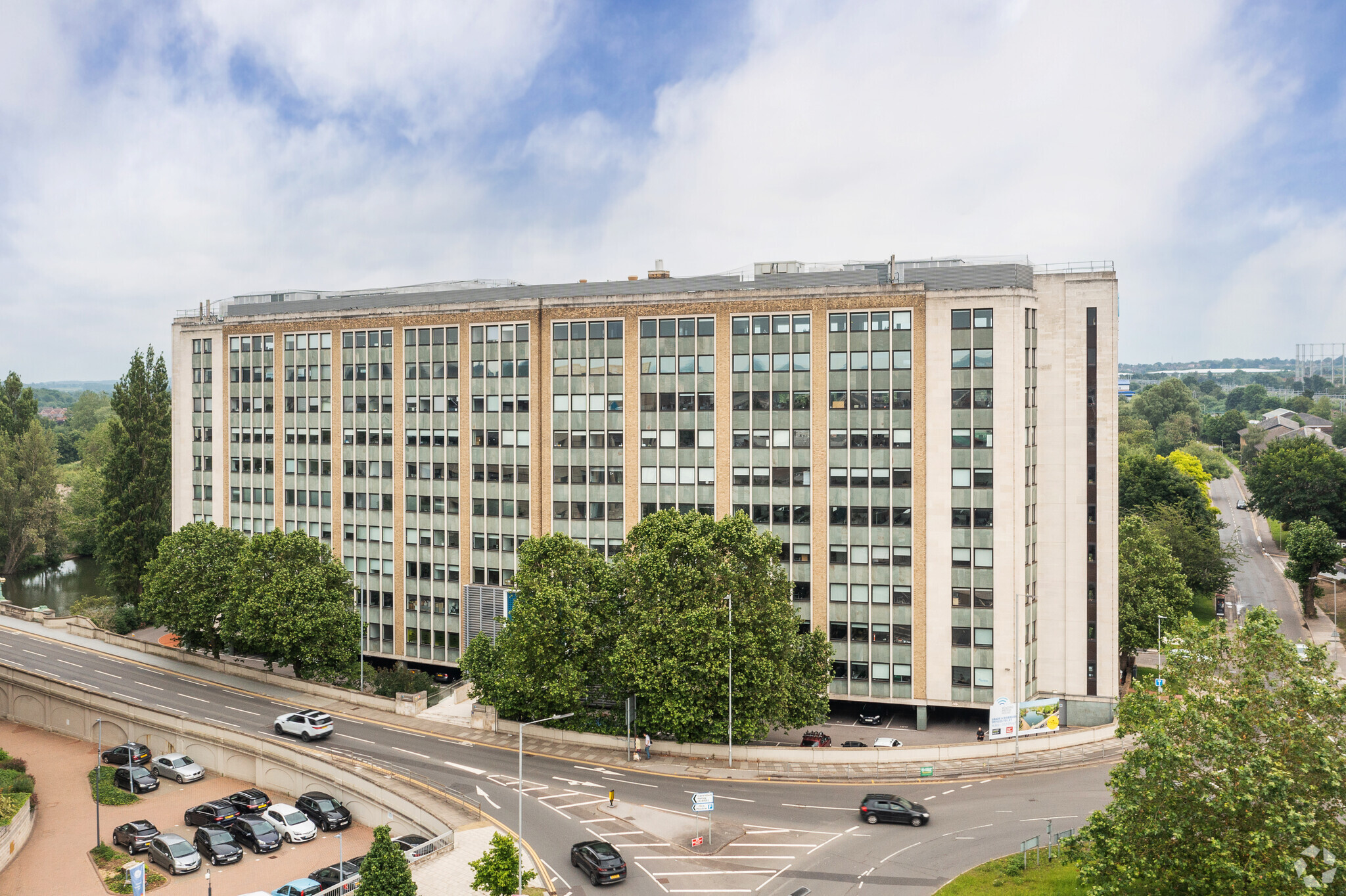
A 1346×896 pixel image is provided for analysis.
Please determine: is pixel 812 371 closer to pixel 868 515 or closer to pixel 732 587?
pixel 868 515

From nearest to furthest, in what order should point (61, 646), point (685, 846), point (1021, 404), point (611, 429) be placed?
point (685, 846) < point (1021, 404) < point (611, 429) < point (61, 646)

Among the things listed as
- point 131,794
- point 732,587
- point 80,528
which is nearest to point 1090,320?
point 732,587

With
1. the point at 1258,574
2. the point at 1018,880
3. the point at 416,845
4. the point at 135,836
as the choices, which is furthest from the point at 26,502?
the point at 1258,574

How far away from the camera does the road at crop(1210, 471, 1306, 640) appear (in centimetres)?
11062

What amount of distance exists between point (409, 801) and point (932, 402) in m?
47.0

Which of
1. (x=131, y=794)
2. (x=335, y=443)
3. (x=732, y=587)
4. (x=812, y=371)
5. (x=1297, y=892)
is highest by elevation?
(x=812, y=371)

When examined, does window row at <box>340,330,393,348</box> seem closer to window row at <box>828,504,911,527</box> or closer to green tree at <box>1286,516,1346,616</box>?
window row at <box>828,504,911,527</box>

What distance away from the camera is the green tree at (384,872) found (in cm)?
3747

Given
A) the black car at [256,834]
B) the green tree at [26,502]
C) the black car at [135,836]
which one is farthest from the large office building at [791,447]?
the green tree at [26,502]

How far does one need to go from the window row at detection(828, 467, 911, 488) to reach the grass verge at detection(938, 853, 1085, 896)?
106 ft

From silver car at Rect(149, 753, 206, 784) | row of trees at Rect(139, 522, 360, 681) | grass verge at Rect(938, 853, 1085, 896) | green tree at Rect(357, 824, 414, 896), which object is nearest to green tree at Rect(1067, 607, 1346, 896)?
grass verge at Rect(938, 853, 1085, 896)

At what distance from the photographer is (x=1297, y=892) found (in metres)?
29.2

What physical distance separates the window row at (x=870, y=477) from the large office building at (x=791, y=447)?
0.63ft

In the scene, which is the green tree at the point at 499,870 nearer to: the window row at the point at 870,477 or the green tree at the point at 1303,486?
the window row at the point at 870,477
